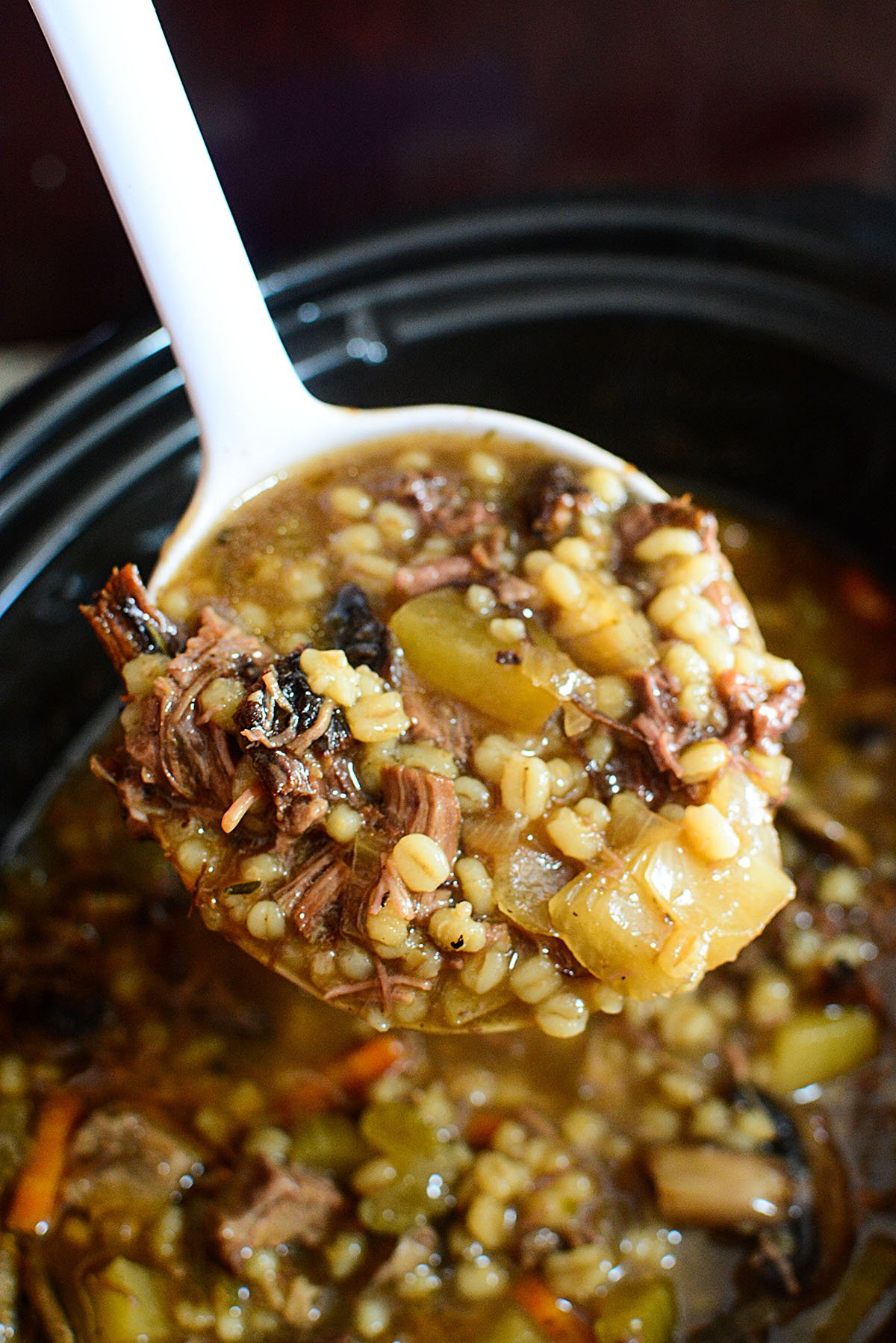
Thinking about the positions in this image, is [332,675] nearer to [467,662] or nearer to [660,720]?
[467,662]

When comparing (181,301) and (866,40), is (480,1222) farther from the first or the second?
(866,40)

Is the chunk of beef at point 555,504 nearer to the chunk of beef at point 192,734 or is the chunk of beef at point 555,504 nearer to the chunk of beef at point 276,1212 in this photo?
the chunk of beef at point 192,734

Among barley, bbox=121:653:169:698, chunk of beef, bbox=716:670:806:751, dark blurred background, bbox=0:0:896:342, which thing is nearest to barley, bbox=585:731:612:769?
chunk of beef, bbox=716:670:806:751

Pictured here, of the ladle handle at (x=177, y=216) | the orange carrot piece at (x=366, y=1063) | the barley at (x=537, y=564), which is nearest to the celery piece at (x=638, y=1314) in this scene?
the orange carrot piece at (x=366, y=1063)

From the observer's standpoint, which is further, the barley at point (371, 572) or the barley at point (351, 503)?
the barley at point (351, 503)

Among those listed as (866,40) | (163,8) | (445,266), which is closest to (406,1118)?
(445,266)

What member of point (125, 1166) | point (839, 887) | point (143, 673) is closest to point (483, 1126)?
point (125, 1166)

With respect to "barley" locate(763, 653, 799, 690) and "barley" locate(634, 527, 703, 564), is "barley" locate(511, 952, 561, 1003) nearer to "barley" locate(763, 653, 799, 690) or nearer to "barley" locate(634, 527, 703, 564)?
"barley" locate(763, 653, 799, 690)
